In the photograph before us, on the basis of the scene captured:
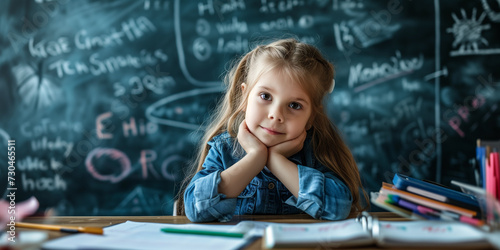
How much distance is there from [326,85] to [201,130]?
1.55 metres

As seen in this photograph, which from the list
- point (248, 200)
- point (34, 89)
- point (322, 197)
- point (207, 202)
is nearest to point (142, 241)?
point (207, 202)

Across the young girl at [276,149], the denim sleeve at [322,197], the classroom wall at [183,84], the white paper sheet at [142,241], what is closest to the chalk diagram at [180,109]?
the classroom wall at [183,84]

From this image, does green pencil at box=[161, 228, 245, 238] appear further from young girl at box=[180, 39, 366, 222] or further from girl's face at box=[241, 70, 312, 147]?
girl's face at box=[241, 70, 312, 147]

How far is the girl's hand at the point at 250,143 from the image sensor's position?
1131mm

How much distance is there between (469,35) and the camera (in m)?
2.67

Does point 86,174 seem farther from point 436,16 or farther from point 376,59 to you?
point 436,16

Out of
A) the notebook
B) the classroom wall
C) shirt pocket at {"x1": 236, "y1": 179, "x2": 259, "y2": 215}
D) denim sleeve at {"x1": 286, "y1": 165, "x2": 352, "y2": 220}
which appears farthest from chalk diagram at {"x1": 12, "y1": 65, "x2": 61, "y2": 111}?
the notebook

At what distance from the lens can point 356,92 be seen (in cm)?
272

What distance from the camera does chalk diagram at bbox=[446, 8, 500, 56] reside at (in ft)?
8.74

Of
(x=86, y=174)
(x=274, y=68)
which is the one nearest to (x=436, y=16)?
(x=274, y=68)

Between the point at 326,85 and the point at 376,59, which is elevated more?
the point at 376,59

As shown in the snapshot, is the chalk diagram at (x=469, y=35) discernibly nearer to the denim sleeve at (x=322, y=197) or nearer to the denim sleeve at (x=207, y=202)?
the denim sleeve at (x=322, y=197)

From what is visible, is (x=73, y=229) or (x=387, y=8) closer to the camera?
(x=73, y=229)

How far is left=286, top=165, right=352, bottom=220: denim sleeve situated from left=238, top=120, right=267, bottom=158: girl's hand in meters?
0.11
